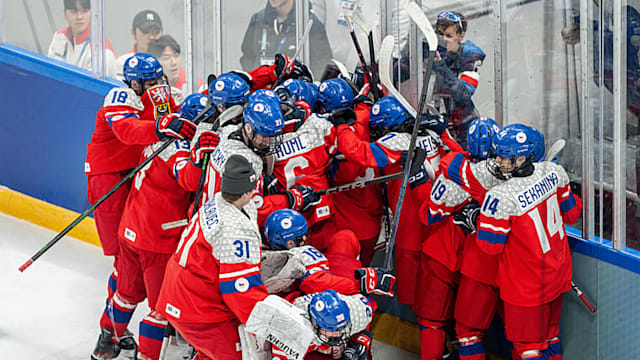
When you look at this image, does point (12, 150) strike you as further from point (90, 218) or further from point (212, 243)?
point (212, 243)

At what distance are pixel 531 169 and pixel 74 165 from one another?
142 inches

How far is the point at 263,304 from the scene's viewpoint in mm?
2836

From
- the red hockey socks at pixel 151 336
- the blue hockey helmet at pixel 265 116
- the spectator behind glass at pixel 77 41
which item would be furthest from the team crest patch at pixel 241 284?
the spectator behind glass at pixel 77 41

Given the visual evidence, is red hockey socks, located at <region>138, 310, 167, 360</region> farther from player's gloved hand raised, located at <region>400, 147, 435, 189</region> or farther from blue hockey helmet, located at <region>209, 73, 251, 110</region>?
player's gloved hand raised, located at <region>400, 147, 435, 189</region>

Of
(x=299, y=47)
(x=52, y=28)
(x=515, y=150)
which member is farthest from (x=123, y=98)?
(x=52, y=28)

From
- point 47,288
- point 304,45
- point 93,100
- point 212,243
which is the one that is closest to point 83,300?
point 47,288

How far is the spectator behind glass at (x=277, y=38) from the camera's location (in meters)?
4.86

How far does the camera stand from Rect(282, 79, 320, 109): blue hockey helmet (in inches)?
154

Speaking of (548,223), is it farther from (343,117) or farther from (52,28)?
(52,28)

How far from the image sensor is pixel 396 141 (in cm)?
377

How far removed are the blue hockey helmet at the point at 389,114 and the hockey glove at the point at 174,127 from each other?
844mm

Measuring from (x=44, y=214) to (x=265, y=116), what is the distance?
10.5 ft

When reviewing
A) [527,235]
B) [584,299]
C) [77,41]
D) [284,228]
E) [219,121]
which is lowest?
[584,299]

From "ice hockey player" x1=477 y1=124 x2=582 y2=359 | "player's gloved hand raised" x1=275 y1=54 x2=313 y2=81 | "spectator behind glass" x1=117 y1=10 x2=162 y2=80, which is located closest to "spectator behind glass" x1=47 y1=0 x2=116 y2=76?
"spectator behind glass" x1=117 y1=10 x2=162 y2=80
